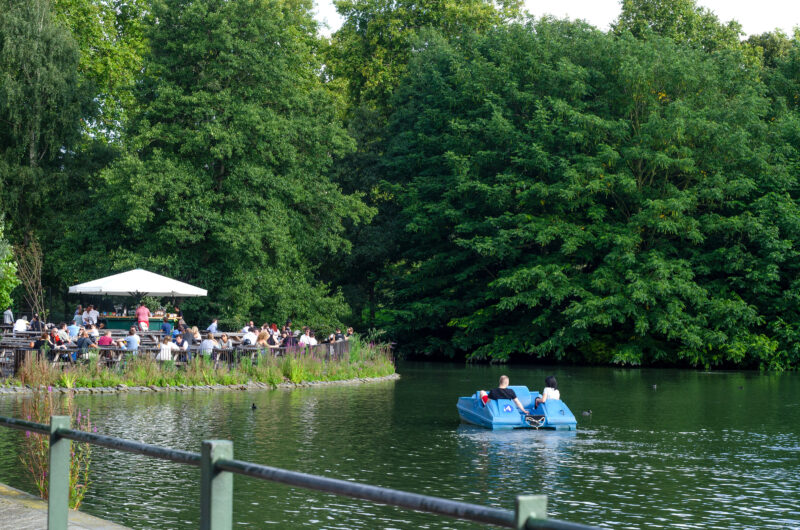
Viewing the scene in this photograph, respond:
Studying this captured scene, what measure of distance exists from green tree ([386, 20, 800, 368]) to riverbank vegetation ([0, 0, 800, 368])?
140 mm

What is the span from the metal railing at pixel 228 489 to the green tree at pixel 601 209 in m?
41.0

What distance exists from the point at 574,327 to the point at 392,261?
14.3m

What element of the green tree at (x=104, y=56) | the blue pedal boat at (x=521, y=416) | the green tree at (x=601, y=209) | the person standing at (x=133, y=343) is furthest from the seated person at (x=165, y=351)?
the green tree at (x=104, y=56)

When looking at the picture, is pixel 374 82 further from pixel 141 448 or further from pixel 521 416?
pixel 141 448

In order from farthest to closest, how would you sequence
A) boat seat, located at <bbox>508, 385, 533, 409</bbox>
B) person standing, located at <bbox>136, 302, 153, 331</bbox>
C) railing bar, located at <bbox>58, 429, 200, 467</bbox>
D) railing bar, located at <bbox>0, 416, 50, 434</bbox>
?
person standing, located at <bbox>136, 302, 153, 331</bbox>, boat seat, located at <bbox>508, 385, 533, 409</bbox>, railing bar, located at <bbox>0, 416, 50, 434</bbox>, railing bar, located at <bbox>58, 429, 200, 467</bbox>

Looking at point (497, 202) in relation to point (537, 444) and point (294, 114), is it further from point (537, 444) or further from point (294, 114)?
point (537, 444)

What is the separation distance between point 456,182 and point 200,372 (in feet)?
83.1

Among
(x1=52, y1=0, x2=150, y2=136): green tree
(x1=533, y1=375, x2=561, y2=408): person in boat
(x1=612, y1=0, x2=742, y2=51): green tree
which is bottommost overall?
(x1=533, y1=375, x2=561, y2=408): person in boat

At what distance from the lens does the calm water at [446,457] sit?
1256 centimetres

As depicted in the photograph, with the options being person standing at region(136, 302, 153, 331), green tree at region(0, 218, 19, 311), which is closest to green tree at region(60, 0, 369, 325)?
green tree at region(0, 218, 19, 311)

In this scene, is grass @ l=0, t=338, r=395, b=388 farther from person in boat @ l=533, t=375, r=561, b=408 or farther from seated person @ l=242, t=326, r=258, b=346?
person in boat @ l=533, t=375, r=561, b=408

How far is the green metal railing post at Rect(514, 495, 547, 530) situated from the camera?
11.5 ft

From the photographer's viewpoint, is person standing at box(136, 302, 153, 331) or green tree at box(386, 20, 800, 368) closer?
person standing at box(136, 302, 153, 331)

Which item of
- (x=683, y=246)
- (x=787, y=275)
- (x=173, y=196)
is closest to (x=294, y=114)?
(x=173, y=196)
